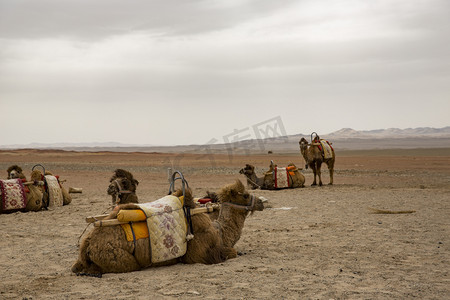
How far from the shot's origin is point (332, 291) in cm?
630

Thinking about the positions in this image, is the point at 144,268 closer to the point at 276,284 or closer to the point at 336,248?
the point at 276,284

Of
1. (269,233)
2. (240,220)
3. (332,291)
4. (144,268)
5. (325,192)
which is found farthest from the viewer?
(325,192)

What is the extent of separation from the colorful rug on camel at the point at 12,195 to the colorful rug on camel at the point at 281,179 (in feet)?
32.9

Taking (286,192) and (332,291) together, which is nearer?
(332,291)

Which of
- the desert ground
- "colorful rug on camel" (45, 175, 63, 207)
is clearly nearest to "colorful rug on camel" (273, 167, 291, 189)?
the desert ground

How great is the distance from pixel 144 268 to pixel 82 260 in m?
0.92

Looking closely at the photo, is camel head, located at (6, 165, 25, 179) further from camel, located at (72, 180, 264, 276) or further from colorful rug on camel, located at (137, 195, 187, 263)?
colorful rug on camel, located at (137, 195, 187, 263)

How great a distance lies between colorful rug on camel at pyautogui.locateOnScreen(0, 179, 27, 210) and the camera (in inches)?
574

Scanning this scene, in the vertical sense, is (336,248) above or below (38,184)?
below

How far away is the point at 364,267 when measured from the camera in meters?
7.58

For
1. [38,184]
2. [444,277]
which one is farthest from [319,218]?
[38,184]

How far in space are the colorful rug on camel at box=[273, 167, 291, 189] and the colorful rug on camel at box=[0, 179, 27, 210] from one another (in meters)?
10.0

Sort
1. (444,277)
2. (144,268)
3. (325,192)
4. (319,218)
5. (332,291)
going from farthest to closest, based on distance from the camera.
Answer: (325,192) < (319,218) < (144,268) < (444,277) < (332,291)

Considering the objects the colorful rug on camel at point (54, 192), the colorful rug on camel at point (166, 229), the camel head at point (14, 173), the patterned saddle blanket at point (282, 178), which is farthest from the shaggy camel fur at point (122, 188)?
the patterned saddle blanket at point (282, 178)
